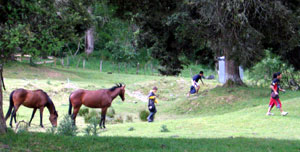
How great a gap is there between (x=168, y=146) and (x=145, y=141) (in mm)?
597

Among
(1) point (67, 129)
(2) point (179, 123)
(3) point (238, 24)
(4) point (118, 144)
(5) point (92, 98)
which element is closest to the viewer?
(4) point (118, 144)

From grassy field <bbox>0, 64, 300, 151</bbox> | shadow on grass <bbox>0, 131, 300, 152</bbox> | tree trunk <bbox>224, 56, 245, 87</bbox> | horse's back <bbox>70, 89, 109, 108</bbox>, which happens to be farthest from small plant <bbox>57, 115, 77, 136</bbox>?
tree trunk <bbox>224, 56, 245, 87</bbox>

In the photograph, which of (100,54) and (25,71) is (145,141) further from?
(100,54)

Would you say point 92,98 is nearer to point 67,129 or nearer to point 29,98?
point 29,98

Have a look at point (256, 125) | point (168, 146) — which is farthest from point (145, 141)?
point (256, 125)

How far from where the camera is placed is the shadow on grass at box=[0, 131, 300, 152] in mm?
8617

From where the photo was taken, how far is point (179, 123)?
17328 millimetres

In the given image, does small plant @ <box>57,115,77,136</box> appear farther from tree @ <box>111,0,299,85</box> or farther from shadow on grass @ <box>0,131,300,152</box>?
tree @ <box>111,0,299,85</box>

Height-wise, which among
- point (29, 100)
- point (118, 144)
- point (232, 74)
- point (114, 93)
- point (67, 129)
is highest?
point (232, 74)

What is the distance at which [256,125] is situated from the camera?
15945 mm

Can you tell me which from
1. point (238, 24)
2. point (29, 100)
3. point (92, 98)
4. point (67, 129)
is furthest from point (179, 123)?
point (67, 129)

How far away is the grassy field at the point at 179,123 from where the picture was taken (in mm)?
9102

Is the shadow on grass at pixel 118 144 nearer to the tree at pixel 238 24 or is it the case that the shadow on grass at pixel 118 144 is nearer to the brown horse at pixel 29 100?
the brown horse at pixel 29 100

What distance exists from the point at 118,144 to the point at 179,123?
8.45m
